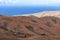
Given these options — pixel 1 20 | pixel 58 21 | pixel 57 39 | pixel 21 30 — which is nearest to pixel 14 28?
pixel 21 30

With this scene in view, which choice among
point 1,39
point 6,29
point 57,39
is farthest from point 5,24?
point 57,39

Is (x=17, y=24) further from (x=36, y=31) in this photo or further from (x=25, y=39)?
(x=25, y=39)

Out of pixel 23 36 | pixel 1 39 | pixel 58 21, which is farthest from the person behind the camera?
pixel 58 21

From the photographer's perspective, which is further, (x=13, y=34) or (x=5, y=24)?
(x=5, y=24)

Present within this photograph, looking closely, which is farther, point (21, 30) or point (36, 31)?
point (36, 31)

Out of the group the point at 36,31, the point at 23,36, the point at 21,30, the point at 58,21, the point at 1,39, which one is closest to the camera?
the point at 1,39

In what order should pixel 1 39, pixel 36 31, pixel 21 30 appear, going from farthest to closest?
pixel 36 31 < pixel 21 30 < pixel 1 39

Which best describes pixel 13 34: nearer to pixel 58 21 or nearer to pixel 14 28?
pixel 14 28

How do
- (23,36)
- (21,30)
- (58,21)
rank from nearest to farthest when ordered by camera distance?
(23,36)
(21,30)
(58,21)

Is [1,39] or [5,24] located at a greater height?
[5,24]
